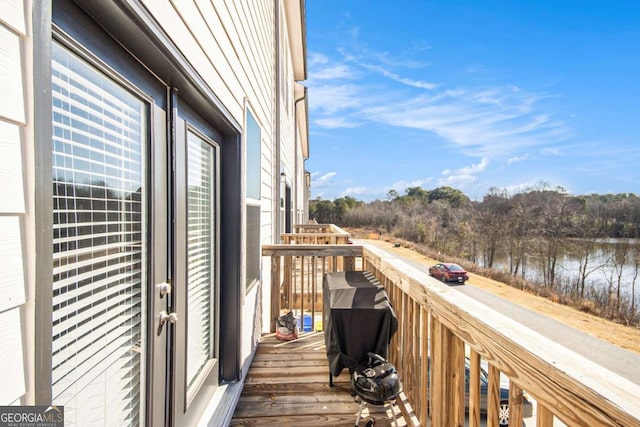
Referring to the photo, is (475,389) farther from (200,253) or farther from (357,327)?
(200,253)

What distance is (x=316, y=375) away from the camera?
8.14 ft

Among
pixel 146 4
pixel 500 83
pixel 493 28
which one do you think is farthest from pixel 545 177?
pixel 146 4

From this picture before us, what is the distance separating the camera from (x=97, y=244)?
97 centimetres

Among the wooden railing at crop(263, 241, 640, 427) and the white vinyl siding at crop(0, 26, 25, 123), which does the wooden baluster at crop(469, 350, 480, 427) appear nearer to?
the wooden railing at crop(263, 241, 640, 427)

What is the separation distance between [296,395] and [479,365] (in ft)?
5.05

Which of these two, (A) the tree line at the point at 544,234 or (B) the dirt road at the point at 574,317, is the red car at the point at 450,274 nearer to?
(B) the dirt road at the point at 574,317

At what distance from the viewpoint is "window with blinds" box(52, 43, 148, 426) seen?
82 cm

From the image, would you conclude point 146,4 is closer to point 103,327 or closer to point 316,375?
point 103,327

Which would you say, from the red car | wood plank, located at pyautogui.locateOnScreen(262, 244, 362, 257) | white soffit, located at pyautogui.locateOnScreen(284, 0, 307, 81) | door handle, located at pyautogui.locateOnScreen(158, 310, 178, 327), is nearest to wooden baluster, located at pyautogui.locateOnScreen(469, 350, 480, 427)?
door handle, located at pyautogui.locateOnScreen(158, 310, 178, 327)

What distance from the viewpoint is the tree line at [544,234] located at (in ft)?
48.8

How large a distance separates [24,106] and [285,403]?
2209 mm

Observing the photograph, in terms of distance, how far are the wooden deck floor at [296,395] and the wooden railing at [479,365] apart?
0.42 meters

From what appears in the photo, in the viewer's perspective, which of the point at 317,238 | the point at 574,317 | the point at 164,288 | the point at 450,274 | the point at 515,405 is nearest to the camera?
the point at 515,405

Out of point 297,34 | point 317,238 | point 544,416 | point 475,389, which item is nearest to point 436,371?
point 475,389
